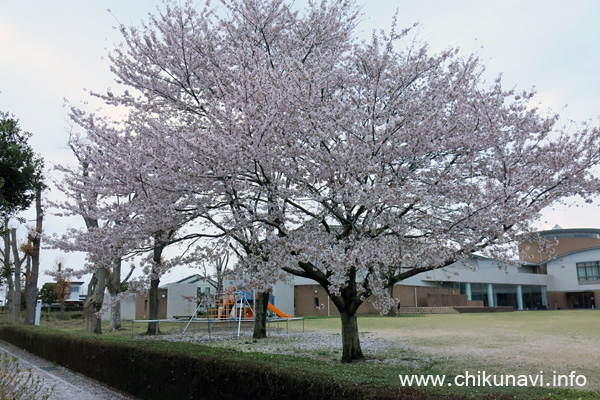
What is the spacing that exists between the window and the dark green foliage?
204 ft

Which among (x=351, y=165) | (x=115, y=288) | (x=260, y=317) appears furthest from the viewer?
(x=115, y=288)

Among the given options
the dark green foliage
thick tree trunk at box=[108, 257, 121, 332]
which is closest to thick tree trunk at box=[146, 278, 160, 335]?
thick tree trunk at box=[108, 257, 121, 332]

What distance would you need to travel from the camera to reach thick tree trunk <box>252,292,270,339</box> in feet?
62.3

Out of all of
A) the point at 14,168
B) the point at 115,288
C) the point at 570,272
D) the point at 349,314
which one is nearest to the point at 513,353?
the point at 349,314

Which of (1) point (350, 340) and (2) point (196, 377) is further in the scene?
(1) point (350, 340)

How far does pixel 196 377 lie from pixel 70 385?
400 centimetres

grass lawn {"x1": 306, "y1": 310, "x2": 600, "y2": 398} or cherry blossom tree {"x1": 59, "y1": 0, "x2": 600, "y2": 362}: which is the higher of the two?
cherry blossom tree {"x1": 59, "y1": 0, "x2": 600, "y2": 362}

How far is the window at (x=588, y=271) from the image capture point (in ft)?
185

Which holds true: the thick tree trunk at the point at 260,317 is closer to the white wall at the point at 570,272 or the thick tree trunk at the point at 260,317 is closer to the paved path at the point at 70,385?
the paved path at the point at 70,385

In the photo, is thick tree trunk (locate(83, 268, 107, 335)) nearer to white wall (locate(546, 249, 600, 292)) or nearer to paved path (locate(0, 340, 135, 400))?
paved path (locate(0, 340, 135, 400))

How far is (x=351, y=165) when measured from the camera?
28.8 ft

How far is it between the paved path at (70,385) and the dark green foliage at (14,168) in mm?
4537

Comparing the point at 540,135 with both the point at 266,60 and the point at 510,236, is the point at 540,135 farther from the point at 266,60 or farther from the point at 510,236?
the point at 266,60

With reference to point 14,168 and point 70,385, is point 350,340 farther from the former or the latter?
point 14,168
